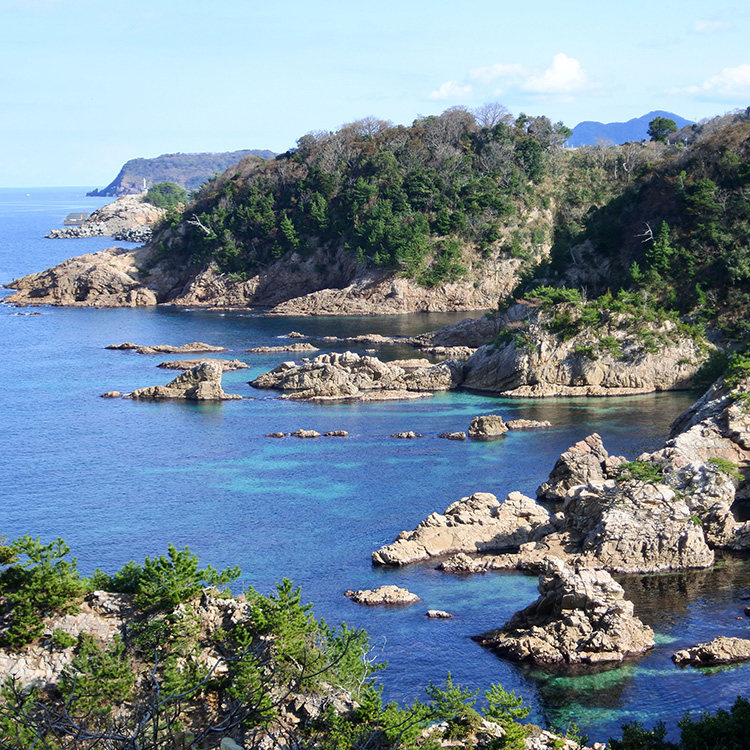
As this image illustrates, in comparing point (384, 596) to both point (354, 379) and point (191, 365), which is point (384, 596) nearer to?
point (354, 379)

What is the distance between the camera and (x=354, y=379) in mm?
74750

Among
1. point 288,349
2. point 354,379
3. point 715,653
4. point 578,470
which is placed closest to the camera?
point 715,653

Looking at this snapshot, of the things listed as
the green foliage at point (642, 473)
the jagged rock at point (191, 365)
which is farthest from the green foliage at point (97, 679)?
the jagged rock at point (191, 365)

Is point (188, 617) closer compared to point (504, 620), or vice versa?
point (188, 617)

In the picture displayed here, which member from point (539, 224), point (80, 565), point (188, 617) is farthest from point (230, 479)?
point (539, 224)

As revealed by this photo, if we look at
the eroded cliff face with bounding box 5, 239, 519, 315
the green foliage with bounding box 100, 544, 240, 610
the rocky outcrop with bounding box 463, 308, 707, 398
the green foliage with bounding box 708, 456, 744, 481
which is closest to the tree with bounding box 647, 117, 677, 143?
the eroded cliff face with bounding box 5, 239, 519, 315

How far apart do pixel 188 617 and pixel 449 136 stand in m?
116

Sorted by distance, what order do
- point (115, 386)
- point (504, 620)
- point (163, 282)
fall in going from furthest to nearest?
1. point (163, 282)
2. point (115, 386)
3. point (504, 620)

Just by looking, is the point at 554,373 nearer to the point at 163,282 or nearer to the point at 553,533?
the point at 553,533

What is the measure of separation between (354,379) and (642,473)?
120 feet

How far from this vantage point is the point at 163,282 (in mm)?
133000

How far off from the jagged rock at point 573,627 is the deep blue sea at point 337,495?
0.69 metres

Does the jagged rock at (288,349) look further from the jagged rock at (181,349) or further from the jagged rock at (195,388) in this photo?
the jagged rock at (195,388)

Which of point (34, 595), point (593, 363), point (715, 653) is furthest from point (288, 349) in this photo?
point (34, 595)
